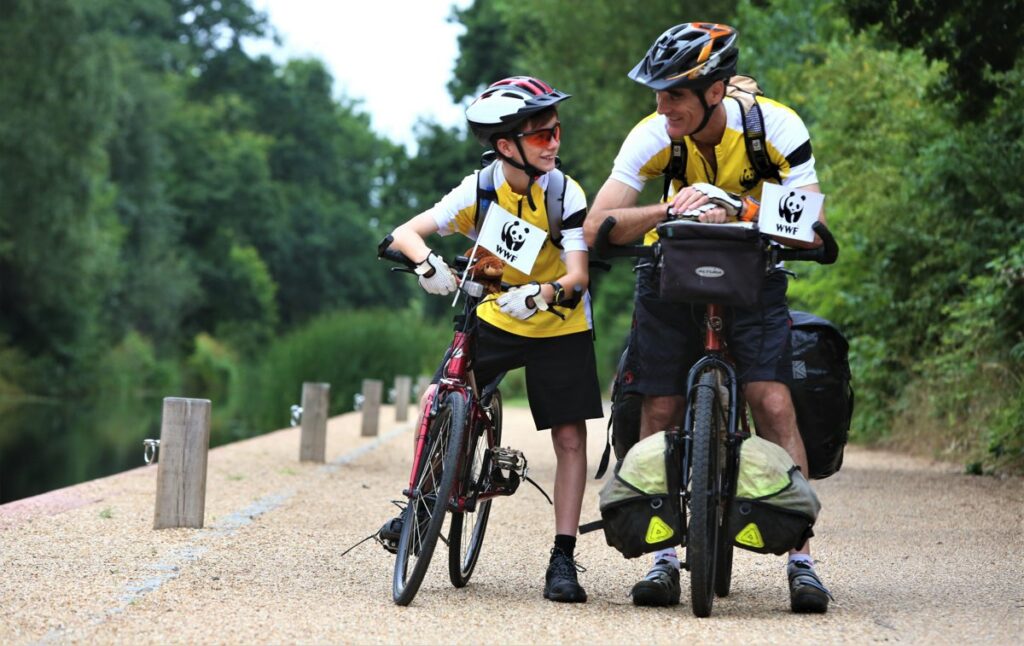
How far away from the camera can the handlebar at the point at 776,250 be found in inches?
218

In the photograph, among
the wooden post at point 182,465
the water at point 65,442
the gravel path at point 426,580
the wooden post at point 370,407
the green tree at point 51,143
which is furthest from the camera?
the green tree at point 51,143

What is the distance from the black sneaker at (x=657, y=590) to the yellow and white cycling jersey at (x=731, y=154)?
4.72 feet

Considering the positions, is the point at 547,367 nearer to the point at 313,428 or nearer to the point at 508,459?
the point at 508,459

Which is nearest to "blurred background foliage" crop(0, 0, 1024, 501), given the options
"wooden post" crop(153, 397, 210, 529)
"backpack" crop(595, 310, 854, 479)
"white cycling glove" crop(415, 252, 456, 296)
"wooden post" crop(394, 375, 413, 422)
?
"wooden post" crop(394, 375, 413, 422)

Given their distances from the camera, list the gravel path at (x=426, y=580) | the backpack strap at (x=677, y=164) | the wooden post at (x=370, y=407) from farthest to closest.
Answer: the wooden post at (x=370, y=407), the backpack strap at (x=677, y=164), the gravel path at (x=426, y=580)

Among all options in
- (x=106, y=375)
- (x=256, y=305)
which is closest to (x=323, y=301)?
(x=256, y=305)

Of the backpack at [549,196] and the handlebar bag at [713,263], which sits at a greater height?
the backpack at [549,196]

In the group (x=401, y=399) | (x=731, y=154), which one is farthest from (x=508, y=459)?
(x=401, y=399)

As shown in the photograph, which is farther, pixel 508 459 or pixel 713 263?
pixel 508 459

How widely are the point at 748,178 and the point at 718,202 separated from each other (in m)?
0.32

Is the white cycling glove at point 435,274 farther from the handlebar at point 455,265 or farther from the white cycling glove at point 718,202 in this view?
the white cycling glove at point 718,202

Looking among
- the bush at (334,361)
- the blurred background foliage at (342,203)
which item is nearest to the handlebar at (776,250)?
the blurred background foliage at (342,203)

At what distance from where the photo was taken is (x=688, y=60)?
18.1ft

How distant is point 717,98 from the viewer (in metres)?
5.65
